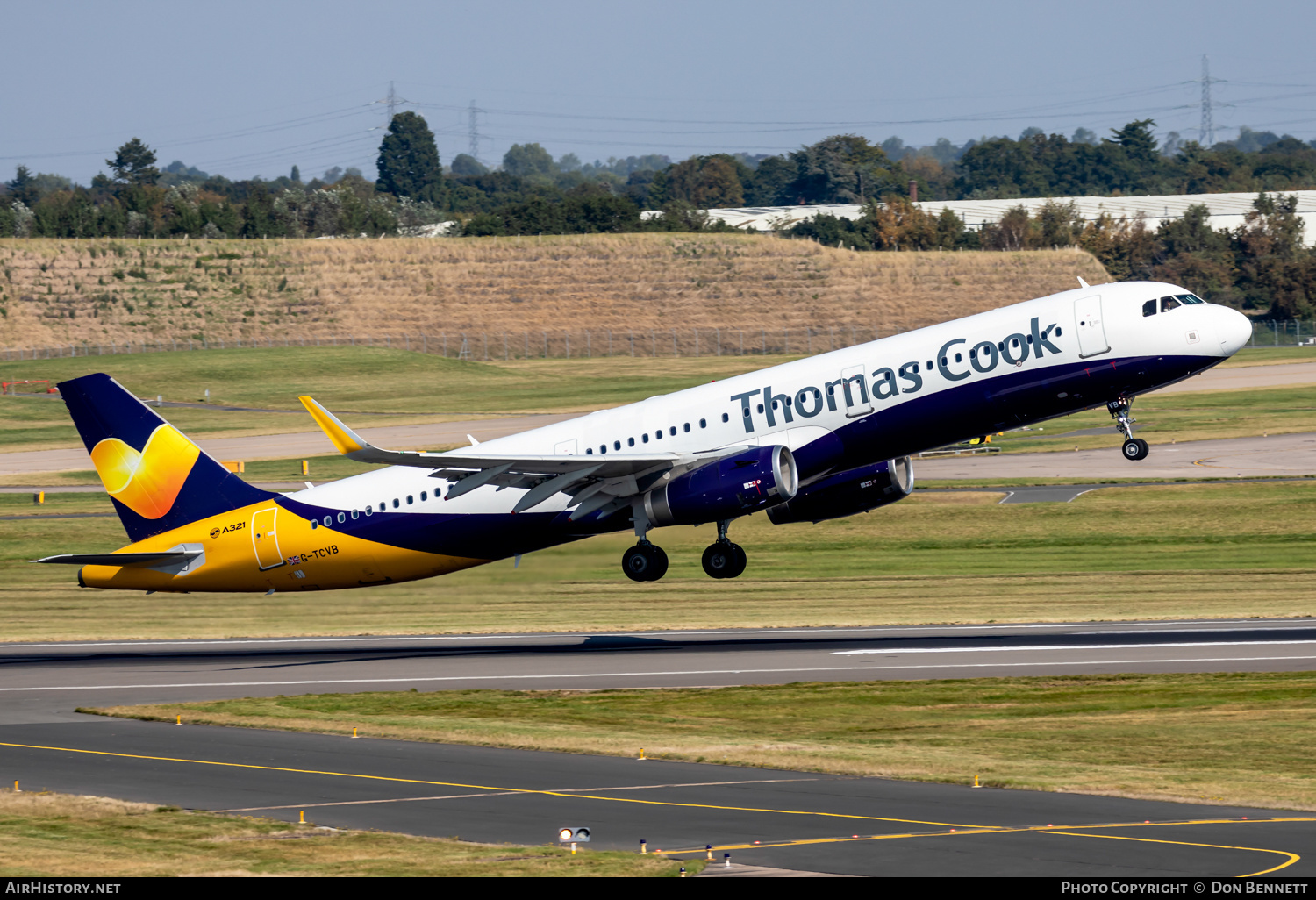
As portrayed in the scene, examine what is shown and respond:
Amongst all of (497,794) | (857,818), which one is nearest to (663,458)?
(497,794)

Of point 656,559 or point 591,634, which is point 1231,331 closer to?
point 656,559

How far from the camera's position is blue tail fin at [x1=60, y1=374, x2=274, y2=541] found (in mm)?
47844

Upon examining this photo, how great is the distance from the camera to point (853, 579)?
216 ft

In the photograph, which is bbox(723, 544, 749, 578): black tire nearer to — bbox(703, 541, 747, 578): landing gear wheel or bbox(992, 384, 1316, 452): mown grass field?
bbox(703, 541, 747, 578): landing gear wheel

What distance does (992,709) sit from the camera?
126 ft

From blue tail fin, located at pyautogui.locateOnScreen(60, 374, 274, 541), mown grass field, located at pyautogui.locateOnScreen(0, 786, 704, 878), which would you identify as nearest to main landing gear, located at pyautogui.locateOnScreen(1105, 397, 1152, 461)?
mown grass field, located at pyautogui.locateOnScreen(0, 786, 704, 878)

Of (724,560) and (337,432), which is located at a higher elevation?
(337,432)

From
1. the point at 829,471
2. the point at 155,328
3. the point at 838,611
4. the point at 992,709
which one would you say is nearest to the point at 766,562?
the point at 838,611

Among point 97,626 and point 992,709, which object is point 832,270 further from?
point 992,709

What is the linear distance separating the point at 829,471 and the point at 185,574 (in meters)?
20.1

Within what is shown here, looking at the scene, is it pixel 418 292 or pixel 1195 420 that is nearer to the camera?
pixel 1195 420

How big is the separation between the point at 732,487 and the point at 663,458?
87.0 inches

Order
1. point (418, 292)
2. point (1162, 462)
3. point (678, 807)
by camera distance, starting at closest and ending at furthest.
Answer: point (678, 807) → point (1162, 462) → point (418, 292)

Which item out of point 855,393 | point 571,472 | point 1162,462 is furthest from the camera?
point 1162,462
